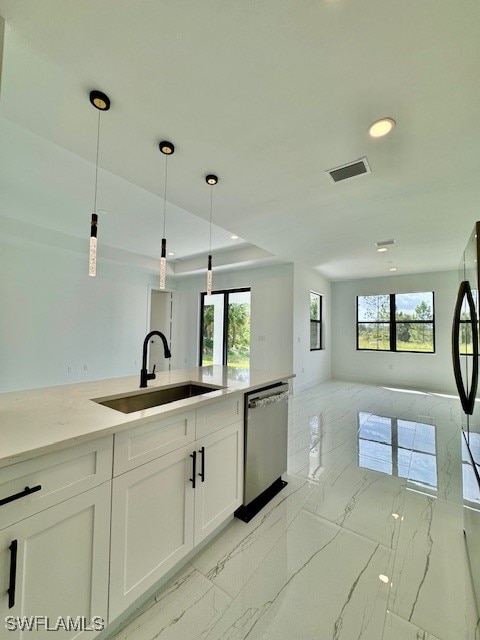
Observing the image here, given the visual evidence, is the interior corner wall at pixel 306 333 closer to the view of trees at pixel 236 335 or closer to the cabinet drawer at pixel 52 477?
the view of trees at pixel 236 335

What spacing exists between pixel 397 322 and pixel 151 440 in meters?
7.19

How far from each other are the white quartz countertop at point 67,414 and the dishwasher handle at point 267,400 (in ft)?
0.36

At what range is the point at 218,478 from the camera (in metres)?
1.70

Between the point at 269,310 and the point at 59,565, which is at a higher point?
the point at 269,310

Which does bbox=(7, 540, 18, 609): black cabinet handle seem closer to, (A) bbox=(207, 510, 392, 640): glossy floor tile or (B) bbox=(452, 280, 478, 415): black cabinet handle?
(A) bbox=(207, 510, 392, 640): glossy floor tile

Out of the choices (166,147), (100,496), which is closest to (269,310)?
(166,147)

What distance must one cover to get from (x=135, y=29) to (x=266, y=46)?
25.8 inches

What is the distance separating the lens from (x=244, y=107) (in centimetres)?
177

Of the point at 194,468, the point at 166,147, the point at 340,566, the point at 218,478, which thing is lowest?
the point at 340,566

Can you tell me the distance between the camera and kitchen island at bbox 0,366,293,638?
35.1 inches

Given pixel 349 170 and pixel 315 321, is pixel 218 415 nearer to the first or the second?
pixel 349 170

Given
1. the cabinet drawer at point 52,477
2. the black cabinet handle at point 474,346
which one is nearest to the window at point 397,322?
the black cabinet handle at point 474,346

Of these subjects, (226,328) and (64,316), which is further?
(226,328)

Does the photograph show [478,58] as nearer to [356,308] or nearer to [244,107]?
[244,107]
